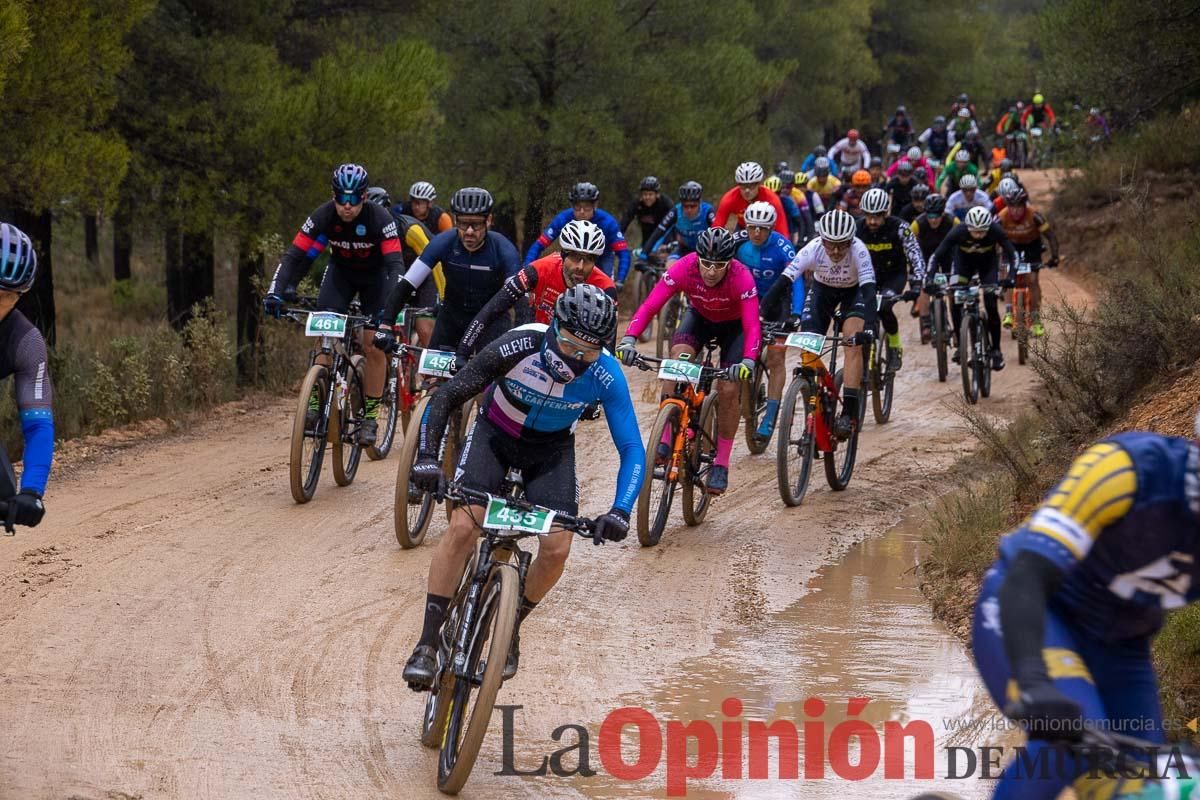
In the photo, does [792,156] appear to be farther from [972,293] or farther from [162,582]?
[162,582]

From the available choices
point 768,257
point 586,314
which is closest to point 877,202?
point 768,257

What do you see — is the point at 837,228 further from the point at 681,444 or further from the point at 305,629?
the point at 305,629

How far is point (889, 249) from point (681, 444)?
5350 millimetres

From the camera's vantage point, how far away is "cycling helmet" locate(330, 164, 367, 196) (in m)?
10.6

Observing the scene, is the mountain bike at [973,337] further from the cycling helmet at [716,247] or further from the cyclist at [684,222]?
the cycling helmet at [716,247]

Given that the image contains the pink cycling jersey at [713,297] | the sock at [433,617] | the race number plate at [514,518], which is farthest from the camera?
the pink cycling jersey at [713,297]

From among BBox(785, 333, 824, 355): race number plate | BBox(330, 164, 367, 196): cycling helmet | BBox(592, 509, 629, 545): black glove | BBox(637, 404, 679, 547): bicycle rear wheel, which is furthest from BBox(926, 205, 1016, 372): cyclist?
BBox(592, 509, 629, 545): black glove

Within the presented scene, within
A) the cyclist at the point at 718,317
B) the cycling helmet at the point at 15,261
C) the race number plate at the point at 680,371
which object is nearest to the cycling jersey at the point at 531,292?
the cyclist at the point at 718,317

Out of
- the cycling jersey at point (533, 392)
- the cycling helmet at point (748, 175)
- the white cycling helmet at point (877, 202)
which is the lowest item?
the cycling jersey at point (533, 392)

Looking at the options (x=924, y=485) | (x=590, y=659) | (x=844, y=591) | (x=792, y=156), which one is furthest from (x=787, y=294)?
(x=792, y=156)

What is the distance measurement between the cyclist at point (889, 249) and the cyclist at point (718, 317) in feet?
12.4

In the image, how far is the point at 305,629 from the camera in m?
7.73

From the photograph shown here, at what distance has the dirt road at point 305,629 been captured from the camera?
233 inches

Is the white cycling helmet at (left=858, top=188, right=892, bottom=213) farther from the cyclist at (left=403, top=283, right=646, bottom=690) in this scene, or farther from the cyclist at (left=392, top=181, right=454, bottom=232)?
the cyclist at (left=403, top=283, right=646, bottom=690)
